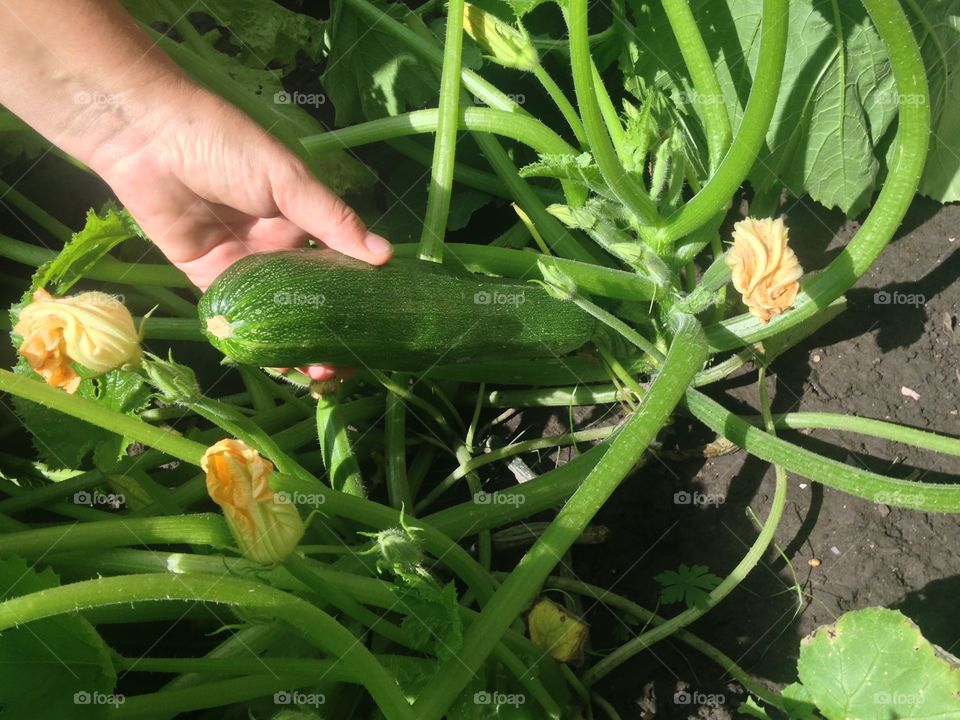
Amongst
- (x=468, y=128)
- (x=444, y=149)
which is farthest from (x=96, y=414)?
(x=468, y=128)

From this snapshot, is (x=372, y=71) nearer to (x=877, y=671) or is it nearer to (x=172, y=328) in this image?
(x=172, y=328)

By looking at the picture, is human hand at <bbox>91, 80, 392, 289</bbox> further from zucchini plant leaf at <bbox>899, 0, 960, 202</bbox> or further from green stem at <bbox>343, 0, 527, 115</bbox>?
zucchini plant leaf at <bbox>899, 0, 960, 202</bbox>

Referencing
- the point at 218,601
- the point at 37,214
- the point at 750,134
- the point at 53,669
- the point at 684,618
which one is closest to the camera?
the point at 218,601

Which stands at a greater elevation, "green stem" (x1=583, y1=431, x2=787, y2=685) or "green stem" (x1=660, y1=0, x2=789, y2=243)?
"green stem" (x1=660, y1=0, x2=789, y2=243)

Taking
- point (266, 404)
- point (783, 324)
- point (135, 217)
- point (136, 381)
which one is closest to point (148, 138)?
point (135, 217)

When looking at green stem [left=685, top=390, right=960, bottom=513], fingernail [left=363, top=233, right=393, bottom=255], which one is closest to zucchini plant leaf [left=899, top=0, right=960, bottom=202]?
green stem [left=685, top=390, right=960, bottom=513]

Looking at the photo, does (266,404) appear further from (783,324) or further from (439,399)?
(783,324)
